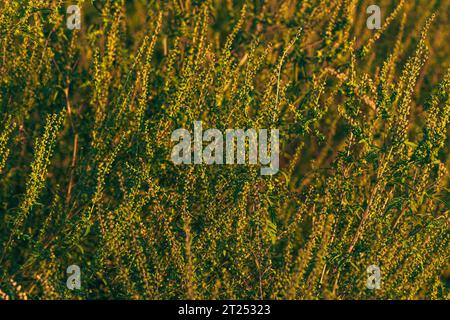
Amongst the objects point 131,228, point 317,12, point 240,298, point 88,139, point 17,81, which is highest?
point 317,12

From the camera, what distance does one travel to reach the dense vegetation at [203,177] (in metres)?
3.43

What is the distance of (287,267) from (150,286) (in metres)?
0.60

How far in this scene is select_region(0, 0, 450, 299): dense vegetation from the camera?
11.3 ft

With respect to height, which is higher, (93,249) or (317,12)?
(317,12)

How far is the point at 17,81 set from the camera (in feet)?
14.3

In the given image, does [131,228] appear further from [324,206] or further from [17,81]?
[17,81]

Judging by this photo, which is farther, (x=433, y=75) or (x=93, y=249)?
(x=433, y=75)

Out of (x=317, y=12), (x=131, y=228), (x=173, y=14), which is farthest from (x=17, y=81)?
(x=317, y=12)

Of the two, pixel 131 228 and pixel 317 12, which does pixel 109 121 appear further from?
pixel 317 12

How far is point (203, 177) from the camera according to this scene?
11.7 ft

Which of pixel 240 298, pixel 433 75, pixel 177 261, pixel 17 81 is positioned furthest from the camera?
pixel 433 75

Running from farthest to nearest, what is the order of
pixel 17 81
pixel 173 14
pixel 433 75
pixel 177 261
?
1. pixel 433 75
2. pixel 173 14
3. pixel 17 81
4. pixel 177 261

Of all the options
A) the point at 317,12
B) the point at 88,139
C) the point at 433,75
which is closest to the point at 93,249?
the point at 88,139

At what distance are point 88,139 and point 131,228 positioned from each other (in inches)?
52.4
